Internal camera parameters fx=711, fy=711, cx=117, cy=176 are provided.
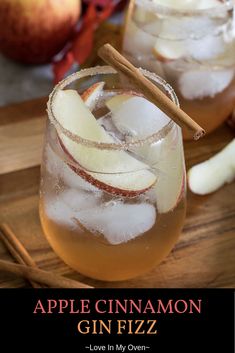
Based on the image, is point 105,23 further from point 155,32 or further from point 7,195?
point 7,195

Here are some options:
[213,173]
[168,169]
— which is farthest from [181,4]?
[168,169]

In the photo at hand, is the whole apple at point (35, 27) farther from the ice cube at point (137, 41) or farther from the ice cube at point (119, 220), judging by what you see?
the ice cube at point (119, 220)

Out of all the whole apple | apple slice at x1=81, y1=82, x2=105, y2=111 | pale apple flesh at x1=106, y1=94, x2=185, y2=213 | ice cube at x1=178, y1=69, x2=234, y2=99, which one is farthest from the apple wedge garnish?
the whole apple

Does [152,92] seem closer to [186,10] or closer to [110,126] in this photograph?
[110,126]

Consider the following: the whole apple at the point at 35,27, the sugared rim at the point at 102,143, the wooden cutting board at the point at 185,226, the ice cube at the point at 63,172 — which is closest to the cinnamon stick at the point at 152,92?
the sugared rim at the point at 102,143

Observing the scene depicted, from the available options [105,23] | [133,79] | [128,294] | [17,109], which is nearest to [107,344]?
[128,294]
